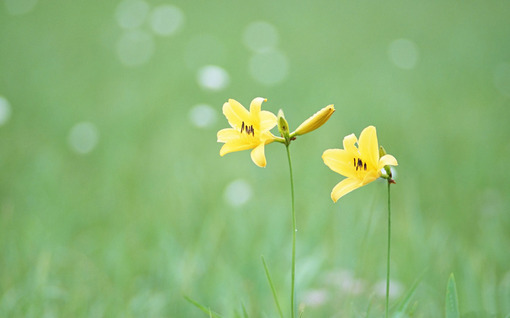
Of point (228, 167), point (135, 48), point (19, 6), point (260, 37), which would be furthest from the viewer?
point (19, 6)

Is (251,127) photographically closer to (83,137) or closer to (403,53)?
(83,137)

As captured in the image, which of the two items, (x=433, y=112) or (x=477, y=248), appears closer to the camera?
(x=477, y=248)

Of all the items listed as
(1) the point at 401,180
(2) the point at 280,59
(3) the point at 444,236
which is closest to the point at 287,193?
(1) the point at 401,180

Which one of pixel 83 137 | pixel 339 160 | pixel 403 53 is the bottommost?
pixel 83 137

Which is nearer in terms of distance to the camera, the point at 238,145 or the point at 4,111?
the point at 238,145

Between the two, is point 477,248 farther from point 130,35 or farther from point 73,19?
point 73,19

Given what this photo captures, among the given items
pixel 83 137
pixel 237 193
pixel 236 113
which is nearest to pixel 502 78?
pixel 237 193
